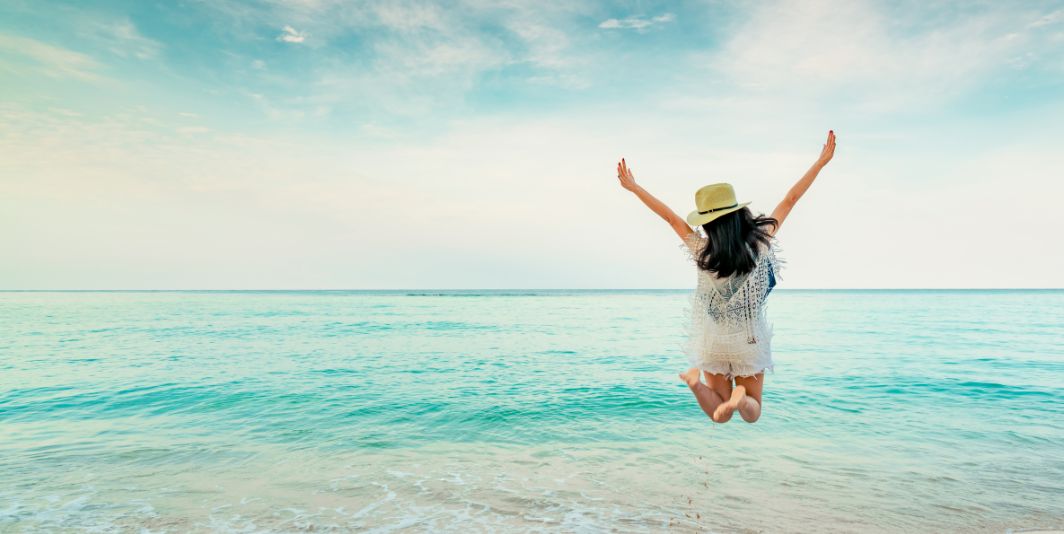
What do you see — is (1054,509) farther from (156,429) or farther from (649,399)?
(156,429)

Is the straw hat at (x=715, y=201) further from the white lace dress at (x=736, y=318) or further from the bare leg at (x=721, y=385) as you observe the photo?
the bare leg at (x=721, y=385)

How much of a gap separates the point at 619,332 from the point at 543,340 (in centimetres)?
554

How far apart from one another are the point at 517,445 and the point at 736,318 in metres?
5.52

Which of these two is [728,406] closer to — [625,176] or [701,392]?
[701,392]

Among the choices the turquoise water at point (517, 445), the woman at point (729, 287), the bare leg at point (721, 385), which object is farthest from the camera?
the turquoise water at point (517, 445)

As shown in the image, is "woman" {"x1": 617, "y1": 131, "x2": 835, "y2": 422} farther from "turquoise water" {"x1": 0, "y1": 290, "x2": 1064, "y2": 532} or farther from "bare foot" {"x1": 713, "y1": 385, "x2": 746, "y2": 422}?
"turquoise water" {"x1": 0, "y1": 290, "x2": 1064, "y2": 532}

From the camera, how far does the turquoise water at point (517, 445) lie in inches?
250

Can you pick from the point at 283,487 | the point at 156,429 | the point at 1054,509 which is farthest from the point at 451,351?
the point at 1054,509

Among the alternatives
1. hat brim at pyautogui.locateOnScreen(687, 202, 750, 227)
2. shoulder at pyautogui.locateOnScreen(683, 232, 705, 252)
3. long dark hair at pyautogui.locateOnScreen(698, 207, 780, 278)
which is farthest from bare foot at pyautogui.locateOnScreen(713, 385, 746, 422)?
hat brim at pyautogui.locateOnScreen(687, 202, 750, 227)

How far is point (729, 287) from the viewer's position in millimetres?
4379

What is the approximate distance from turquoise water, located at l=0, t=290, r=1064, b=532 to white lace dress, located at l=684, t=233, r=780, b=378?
2357 millimetres

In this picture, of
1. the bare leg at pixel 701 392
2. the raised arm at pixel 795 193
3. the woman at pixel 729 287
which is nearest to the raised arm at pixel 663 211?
the woman at pixel 729 287

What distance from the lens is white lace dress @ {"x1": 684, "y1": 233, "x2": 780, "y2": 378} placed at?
4344 mm

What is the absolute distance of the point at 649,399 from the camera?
493 inches
